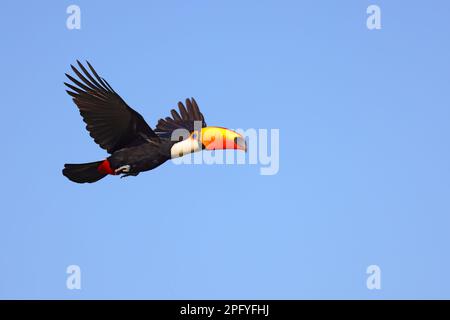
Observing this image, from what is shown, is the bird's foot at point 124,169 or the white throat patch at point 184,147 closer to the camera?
the bird's foot at point 124,169

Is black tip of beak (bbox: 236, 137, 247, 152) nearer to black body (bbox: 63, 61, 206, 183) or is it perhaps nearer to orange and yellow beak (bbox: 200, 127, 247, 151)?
orange and yellow beak (bbox: 200, 127, 247, 151)

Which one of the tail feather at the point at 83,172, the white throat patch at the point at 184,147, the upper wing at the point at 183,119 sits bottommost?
the tail feather at the point at 83,172

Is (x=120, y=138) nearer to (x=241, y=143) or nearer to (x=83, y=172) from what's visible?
(x=83, y=172)

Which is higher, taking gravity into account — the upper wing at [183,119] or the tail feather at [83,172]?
the upper wing at [183,119]

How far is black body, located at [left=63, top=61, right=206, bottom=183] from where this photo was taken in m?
17.6

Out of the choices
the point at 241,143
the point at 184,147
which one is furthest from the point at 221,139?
the point at 184,147

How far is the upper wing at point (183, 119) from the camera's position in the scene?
66.7ft

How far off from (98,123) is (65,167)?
1.09 meters

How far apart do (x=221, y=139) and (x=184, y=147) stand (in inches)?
29.1

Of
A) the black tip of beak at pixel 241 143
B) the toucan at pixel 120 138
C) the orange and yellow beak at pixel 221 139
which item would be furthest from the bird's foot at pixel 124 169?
the black tip of beak at pixel 241 143

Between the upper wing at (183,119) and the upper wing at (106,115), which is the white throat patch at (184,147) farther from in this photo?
the upper wing at (183,119)

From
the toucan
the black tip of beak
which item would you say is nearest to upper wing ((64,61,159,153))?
the toucan

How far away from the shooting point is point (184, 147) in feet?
59.5
